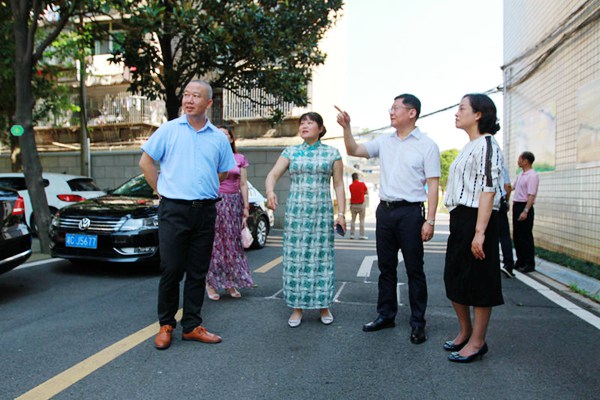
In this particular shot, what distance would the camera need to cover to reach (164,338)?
11.3ft

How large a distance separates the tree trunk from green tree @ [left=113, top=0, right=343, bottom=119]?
165 centimetres

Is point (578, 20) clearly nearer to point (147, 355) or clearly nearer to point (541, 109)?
point (541, 109)

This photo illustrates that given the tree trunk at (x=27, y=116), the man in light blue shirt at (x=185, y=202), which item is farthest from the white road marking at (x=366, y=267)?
the tree trunk at (x=27, y=116)

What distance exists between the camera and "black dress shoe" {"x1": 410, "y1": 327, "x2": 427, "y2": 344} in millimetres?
3611

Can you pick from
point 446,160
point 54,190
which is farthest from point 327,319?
point 446,160

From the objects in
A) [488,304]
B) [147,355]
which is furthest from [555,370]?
[147,355]

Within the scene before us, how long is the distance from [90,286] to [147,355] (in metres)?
2.54

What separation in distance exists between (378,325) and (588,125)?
5.67 m

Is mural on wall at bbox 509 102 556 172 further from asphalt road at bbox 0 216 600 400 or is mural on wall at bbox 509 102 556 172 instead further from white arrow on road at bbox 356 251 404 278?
asphalt road at bbox 0 216 600 400

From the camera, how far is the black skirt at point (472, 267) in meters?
3.17

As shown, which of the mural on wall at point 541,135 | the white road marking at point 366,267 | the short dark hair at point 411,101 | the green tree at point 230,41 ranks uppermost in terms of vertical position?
the green tree at point 230,41

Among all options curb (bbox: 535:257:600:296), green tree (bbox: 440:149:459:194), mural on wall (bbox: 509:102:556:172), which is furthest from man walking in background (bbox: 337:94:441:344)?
green tree (bbox: 440:149:459:194)

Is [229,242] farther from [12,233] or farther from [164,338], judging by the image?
[12,233]

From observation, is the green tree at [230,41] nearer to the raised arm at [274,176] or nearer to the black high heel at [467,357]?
the raised arm at [274,176]
